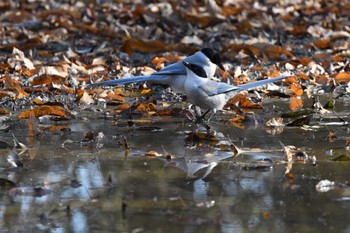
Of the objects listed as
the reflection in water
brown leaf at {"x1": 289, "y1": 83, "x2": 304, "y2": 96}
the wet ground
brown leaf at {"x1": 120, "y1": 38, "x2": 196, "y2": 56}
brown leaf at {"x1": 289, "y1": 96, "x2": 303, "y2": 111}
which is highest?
the reflection in water

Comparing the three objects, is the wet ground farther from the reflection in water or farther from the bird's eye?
the bird's eye

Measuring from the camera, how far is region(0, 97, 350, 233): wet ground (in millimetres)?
3463

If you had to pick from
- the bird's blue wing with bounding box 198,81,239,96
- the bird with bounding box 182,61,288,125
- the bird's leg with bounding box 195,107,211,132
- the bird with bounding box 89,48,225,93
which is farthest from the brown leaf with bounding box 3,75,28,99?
the bird's blue wing with bounding box 198,81,239,96

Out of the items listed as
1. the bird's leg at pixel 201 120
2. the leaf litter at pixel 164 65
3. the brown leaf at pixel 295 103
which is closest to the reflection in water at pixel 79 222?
the leaf litter at pixel 164 65

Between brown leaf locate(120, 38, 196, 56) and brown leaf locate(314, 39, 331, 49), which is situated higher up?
brown leaf locate(120, 38, 196, 56)

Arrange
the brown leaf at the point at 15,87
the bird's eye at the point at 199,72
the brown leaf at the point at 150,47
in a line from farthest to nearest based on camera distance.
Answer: the brown leaf at the point at 150,47 < the brown leaf at the point at 15,87 < the bird's eye at the point at 199,72

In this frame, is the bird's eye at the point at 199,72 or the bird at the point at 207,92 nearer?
the bird at the point at 207,92

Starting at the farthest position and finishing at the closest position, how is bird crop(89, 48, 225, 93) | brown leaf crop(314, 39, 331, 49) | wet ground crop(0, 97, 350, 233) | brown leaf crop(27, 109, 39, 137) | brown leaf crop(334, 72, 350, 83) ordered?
brown leaf crop(314, 39, 331, 49) → brown leaf crop(334, 72, 350, 83) → bird crop(89, 48, 225, 93) → brown leaf crop(27, 109, 39, 137) → wet ground crop(0, 97, 350, 233)

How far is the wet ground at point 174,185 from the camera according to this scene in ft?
11.4

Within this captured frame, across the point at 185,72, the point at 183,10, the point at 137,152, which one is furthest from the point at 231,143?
the point at 183,10

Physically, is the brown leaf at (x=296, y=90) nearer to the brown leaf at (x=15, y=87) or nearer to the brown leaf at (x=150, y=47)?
the brown leaf at (x=15, y=87)

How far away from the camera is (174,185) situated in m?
4.09

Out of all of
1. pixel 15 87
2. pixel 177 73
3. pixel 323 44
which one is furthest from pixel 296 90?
pixel 323 44

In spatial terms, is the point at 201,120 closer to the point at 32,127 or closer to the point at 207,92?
the point at 207,92
